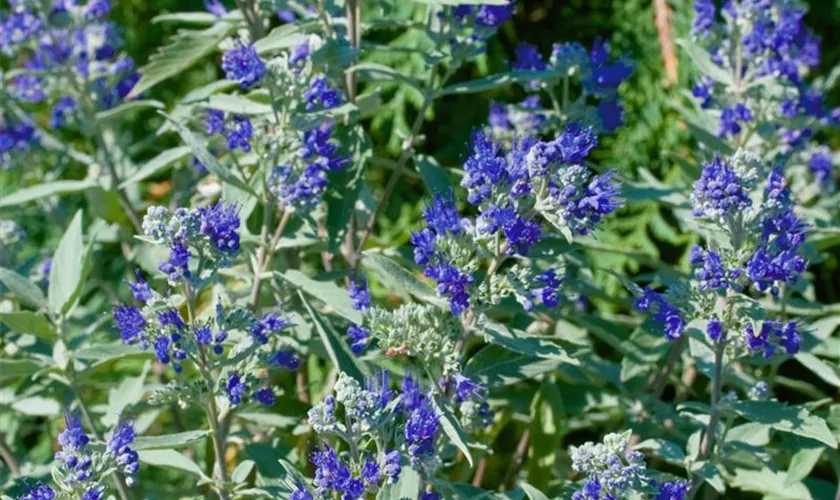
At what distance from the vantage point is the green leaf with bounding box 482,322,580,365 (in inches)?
77.3

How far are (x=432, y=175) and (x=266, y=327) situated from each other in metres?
0.63

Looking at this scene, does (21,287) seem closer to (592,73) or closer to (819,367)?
(592,73)

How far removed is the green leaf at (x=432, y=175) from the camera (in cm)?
244

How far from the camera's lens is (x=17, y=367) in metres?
2.35

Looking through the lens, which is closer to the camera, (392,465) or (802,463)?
(392,465)

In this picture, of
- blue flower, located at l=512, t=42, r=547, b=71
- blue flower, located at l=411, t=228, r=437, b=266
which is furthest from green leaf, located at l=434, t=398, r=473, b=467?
blue flower, located at l=512, t=42, r=547, b=71

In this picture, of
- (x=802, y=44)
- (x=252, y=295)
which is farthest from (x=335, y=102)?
(x=802, y=44)

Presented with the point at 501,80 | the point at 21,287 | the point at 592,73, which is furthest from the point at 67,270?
the point at 592,73

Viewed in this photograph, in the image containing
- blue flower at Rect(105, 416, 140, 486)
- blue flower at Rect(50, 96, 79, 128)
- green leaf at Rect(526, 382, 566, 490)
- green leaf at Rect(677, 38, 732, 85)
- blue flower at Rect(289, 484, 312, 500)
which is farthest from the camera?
blue flower at Rect(50, 96, 79, 128)

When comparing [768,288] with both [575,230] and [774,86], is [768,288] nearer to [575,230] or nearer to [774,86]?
[575,230]

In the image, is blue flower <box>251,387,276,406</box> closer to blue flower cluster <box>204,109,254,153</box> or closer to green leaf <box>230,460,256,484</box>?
green leaf <box>230,460,256,484</box>

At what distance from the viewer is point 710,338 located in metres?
2.08

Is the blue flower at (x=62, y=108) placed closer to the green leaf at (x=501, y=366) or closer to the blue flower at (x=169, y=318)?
the blue flower at (x=169, y=318)

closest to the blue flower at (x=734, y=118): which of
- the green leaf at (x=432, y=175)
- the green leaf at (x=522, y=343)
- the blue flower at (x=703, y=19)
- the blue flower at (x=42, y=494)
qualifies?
the blue flower at (x=703, y=19)
